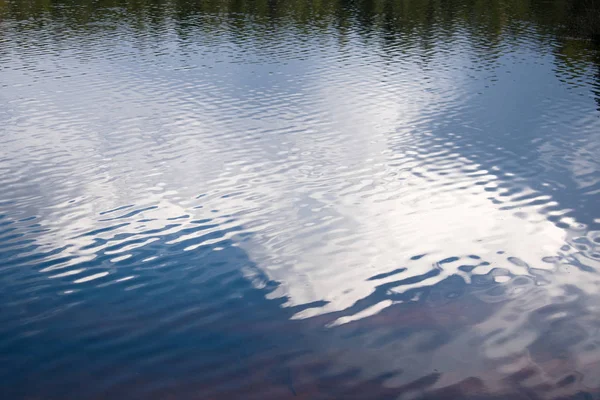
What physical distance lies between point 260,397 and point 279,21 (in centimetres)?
5062

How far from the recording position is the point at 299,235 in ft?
50.3

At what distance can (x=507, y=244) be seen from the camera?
14750mm

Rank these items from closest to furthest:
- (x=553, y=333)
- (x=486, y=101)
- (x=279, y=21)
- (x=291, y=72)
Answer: (x=553, y=333) → (x=486, y=101) → (x=291, y=72) → (x=279, y=21)

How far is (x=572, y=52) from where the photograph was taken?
136 ft

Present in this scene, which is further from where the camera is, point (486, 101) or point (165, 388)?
point (486, 101)

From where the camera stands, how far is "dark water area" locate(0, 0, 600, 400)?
34.9ft

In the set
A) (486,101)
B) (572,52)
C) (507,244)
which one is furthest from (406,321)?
(572,52)

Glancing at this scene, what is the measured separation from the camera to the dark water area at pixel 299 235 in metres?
10.6

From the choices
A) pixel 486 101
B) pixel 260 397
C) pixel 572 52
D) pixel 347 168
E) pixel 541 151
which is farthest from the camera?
pixel 572 52

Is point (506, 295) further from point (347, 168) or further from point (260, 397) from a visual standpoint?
point (347, 168)

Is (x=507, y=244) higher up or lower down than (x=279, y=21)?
lower down

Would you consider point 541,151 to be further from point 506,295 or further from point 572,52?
point 572,52

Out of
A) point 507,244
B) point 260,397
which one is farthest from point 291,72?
point 260,397

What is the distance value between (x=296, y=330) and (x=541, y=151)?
13204mm
